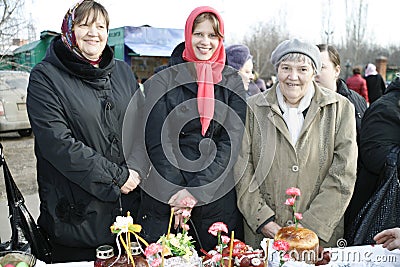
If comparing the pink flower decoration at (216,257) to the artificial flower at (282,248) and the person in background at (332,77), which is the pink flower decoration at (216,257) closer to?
the artificial flower at (282,248)

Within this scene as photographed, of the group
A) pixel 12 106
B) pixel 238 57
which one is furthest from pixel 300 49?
pixel 12 106

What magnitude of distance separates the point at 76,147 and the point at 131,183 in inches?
13.4

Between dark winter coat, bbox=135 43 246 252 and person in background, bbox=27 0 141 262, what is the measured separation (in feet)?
0.53

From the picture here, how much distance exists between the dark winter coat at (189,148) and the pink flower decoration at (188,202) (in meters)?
0.03

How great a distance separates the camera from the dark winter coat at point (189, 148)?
7.02ft

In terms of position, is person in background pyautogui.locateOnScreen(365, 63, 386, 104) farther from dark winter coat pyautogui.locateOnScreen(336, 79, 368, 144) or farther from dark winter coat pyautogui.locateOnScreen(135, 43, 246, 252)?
dark winter coat pyautogui.locateOnScreen(135, 43, 246, 252)

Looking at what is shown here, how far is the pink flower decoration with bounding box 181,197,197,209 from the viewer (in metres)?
2.06

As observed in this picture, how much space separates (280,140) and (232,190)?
0.38 meters

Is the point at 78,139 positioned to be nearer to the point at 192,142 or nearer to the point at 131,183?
the point at 131,183

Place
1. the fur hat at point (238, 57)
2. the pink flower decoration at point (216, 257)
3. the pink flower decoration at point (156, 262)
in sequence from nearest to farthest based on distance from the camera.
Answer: the pink flower decoration at point (156, 262) < the pink flower decoration at point (216, 257) < the fur hat at point (238, 57)

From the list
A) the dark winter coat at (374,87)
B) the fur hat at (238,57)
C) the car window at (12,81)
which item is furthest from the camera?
the dark winter coat at (374,87)

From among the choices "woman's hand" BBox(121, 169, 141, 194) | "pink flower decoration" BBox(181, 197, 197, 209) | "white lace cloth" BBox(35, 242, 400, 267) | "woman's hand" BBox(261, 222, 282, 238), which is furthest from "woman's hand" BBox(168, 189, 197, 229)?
"white lace cloth" BBox(35, 242, 400, 267)

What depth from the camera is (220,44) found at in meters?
2.24

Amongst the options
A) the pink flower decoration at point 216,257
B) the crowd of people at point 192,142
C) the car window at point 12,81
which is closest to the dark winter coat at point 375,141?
the crowd of people at point 192,142
